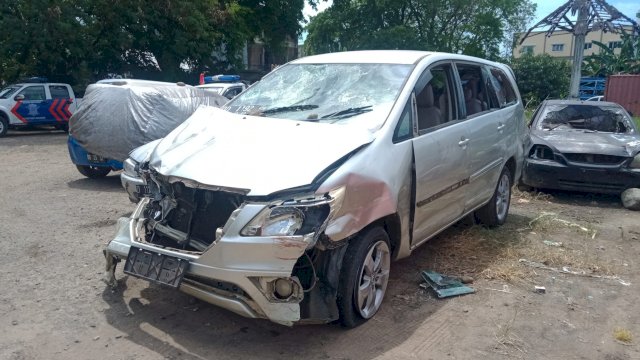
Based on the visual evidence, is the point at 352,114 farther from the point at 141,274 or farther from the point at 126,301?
the point at 126,301

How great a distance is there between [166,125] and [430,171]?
5.03m

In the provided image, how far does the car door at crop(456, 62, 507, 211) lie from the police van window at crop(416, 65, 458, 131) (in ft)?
0.79

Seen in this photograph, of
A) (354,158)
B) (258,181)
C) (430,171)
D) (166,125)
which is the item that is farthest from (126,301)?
(166,125)

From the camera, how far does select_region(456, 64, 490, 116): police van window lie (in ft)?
17.6

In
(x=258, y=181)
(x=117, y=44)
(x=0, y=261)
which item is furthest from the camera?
(x=117, y=44)

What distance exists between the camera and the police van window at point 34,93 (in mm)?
16797

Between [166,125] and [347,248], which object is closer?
[347,248]

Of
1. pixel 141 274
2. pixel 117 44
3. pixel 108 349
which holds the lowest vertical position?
pixel 108 349

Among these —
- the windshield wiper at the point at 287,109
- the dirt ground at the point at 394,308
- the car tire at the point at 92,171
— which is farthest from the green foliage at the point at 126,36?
the windshield wiper at the point at 287,109

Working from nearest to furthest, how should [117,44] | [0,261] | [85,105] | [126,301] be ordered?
1. [126,301]
2. [0,261]
3. [85,105]
4. [117,44]

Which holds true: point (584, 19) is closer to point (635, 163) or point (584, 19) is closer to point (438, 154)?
point (635, 163)

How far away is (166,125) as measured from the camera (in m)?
8.19

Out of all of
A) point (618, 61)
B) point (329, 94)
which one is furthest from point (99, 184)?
point (618, 61)

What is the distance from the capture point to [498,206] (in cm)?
634
